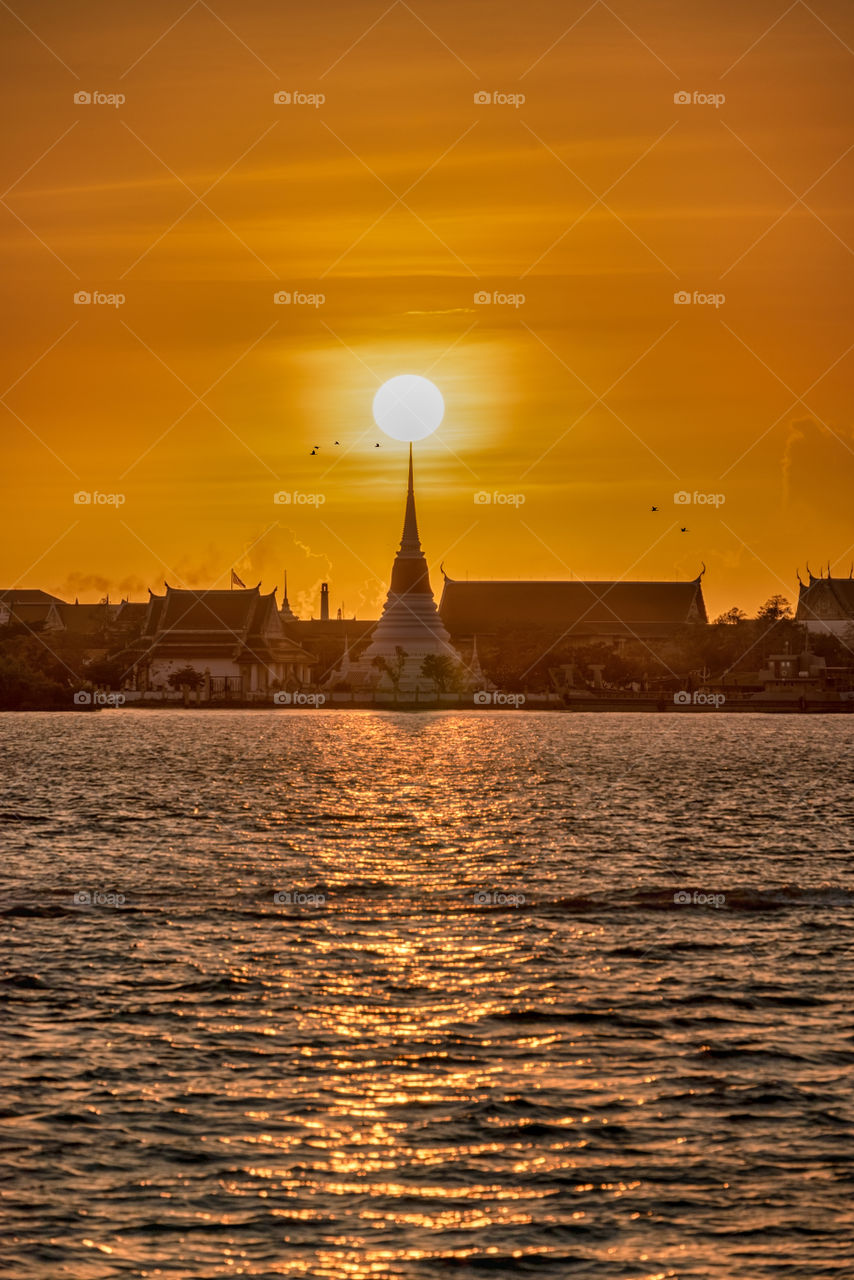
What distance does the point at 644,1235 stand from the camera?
51.3 ft

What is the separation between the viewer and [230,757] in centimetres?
10119

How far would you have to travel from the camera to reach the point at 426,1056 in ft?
70.9

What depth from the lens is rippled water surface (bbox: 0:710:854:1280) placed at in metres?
15.6

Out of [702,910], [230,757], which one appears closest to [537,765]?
Result: [230,757]

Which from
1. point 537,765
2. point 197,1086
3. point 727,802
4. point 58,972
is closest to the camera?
point 197,1086

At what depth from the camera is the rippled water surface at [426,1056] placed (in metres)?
15.6

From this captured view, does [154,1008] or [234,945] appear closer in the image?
[154,1008]

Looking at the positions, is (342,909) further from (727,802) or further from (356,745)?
(356,745)

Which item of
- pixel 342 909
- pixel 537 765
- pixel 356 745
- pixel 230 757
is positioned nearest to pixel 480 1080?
pixel 342 909

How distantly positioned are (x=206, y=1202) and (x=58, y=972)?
36.3 ft

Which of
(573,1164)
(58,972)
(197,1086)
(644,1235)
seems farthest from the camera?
(58,972)

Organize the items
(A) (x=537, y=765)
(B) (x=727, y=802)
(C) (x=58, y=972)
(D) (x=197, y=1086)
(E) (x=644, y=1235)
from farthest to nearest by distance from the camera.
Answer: (A) (x=537, y=765), (B) (x=727, y=802), (C) (x=58, y=972), (D) (x=197, y=1086), (E) (x=644, y=1235)

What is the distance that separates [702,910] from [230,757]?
69118mm

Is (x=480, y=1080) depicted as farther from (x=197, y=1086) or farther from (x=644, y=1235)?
(x=644, y=1235)
